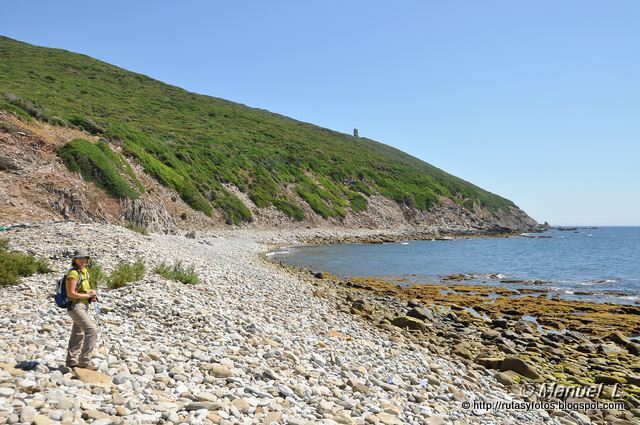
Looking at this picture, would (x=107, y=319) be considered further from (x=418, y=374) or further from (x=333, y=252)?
(x=333, y=252)

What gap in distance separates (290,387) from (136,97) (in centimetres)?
10752

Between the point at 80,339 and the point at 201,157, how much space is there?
62909 mm

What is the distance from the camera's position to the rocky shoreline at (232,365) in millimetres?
6023

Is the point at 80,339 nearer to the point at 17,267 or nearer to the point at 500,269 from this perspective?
the point at 17,267

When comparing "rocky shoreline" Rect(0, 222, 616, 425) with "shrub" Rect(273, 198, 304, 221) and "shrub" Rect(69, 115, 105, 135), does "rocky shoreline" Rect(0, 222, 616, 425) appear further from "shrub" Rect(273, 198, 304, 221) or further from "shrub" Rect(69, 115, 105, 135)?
"shrub" Rect(273, 198, 304, 221)

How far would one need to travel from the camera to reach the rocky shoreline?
19.8 feet

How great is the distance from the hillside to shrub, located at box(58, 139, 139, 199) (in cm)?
8

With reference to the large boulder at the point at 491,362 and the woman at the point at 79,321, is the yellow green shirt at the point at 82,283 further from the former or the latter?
the large boulder at the point at 491,362

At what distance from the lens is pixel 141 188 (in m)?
39.2

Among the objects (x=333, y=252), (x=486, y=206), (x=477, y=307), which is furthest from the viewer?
(x=486, y=206)

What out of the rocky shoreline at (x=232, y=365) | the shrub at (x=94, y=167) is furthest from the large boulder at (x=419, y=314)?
the shrub at (x=94, y=167)

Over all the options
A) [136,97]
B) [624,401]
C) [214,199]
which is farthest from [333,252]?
[136,97]

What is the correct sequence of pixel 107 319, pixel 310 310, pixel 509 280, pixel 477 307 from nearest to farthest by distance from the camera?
pixel 107 319 < pixel 310 310 < pixel 477 307 < pixel 509 280

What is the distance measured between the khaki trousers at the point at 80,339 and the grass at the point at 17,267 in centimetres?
682
